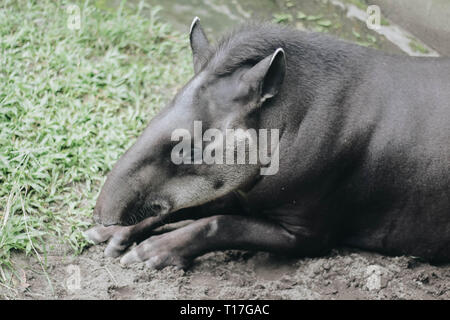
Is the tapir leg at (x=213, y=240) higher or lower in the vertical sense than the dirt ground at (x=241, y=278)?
higher

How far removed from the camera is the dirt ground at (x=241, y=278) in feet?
14.4

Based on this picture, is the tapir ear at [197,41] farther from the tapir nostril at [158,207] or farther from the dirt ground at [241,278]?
the dirt ground at [241,278]

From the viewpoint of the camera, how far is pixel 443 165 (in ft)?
15.1

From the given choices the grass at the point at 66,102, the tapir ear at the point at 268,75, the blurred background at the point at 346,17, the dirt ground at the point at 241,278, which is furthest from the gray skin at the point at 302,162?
the blurred background at the point at 346,17

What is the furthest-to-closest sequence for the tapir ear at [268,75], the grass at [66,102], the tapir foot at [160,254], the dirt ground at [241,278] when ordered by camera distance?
the grass at [66,102]
the tapir foot at [160,254]
the dirt ground at [241,278]
the tapir ear at [268,75]

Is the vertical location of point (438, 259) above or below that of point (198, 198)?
below

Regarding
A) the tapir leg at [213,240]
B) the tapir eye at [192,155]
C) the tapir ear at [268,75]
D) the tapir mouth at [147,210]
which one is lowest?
the tapir leg at [213,240]

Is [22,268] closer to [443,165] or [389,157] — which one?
[389,157]

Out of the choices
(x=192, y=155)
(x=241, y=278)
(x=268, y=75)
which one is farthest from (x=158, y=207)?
(x=268, y=75)

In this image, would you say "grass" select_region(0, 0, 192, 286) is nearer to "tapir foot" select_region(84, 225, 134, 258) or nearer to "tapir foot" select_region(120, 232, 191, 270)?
"tapir foot" select_region(84, 225, 134, 258)

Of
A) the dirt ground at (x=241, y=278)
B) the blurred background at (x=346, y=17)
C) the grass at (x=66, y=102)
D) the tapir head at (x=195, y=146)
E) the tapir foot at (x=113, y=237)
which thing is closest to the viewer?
the tapir head at (x=195, y=146)
